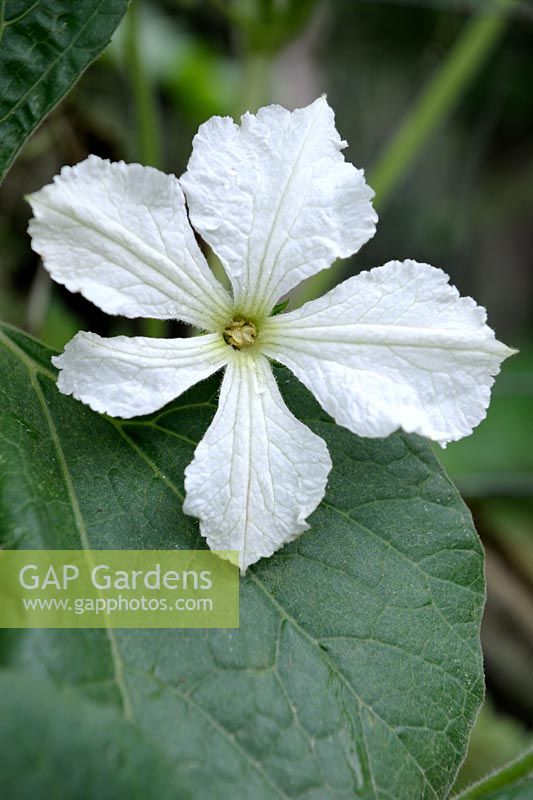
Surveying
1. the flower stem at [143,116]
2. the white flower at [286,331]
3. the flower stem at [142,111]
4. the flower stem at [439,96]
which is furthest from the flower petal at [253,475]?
the flower stem at [439,96]

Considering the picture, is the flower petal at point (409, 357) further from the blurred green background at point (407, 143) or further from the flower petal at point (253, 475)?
the blurred green background at point (407, 143)

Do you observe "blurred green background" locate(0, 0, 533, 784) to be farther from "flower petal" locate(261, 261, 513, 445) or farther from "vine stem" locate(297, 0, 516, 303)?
"flower petal" locate(261, 261, 513, 445)

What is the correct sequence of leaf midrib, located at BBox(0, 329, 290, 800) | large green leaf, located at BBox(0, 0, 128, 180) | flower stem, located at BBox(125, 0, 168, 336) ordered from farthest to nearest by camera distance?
flower stem, located at BBox(125, 0, 168, 336)
large green leaf, located at BBox(0, 0, 128, 180)
leaf midrib, located at BBox(0, 329, 290, 800)

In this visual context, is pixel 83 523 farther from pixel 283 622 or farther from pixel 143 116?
pixel 143 116

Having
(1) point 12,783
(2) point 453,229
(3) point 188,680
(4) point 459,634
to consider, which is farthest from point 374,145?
(1) point 12,783

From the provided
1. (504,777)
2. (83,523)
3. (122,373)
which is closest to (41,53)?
(122,373)

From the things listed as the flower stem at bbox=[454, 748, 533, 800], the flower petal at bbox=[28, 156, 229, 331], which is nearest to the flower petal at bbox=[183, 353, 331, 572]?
the flower petal at bbox=[28, 156, 229, 331]
